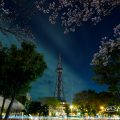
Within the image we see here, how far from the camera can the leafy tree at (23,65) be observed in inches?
1709

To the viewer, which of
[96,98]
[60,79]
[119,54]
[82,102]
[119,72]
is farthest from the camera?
[60,79]

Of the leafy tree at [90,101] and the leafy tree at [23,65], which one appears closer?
the leafy tree at [23,65]

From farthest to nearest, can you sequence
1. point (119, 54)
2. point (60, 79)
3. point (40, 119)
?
point (60, 79)
point (40, 119)
point (119, 54)

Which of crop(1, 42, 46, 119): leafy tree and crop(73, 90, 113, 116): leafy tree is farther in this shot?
Result: crop(73, 90, 113, 116): leafy tree

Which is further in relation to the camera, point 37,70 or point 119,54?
point 37,70

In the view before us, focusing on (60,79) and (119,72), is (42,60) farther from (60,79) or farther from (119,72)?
(60,79)

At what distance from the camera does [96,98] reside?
245 ft

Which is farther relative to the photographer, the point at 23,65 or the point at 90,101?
the point at 90,101

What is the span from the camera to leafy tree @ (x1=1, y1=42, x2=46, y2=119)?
43406 mm

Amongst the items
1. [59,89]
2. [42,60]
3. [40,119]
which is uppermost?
[59,89]

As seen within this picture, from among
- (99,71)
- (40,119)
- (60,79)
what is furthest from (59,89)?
(99,71)

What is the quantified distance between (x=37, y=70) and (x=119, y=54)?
13.1 m

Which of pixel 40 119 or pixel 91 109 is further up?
pixel 91 109

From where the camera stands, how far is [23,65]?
4322 centimetres
